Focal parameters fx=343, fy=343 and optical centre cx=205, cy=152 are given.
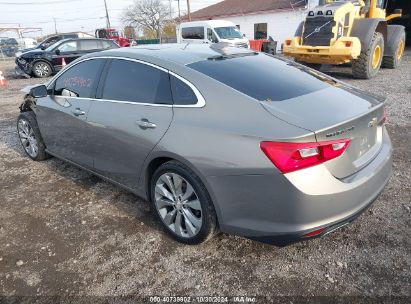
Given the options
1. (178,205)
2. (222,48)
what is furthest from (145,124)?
(222,48)

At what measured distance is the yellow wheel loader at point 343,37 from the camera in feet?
29.7

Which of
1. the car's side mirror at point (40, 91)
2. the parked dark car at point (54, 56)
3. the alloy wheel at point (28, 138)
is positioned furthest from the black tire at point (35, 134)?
the parked dark car at point (54, 56)

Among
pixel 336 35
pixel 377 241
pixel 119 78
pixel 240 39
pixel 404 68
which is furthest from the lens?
pixel 240 39

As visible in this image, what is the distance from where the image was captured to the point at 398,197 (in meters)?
3.50

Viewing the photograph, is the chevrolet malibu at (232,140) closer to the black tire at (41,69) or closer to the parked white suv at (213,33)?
the black tire at (41,69)

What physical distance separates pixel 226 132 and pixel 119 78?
1.51 metres

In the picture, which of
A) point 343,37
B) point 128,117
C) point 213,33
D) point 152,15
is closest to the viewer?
point 128,117

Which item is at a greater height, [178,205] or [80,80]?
[80,80]

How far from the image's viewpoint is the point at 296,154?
214 cm

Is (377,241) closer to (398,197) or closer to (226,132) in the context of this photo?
(398,197)

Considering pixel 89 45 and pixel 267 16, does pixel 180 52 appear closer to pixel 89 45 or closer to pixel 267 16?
pixel 89 45

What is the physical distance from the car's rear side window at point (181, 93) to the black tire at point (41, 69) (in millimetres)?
14027

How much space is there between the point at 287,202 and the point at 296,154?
318 mm

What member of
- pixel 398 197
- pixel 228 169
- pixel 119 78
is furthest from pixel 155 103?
pixel 398 197
